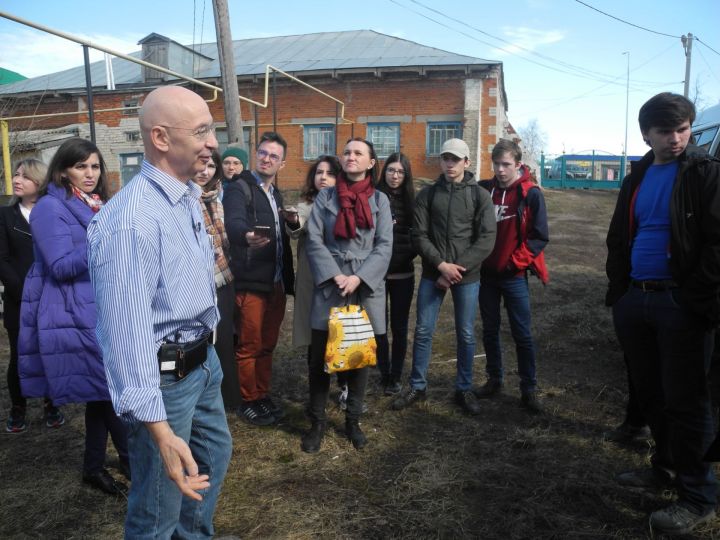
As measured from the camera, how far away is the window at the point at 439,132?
18.2 metres

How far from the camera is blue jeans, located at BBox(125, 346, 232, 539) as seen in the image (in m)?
1.68

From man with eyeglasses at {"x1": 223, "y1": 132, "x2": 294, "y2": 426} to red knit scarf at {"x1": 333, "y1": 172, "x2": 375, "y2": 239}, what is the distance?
0.53 m

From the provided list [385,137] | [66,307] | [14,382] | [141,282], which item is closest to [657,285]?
[141,282]

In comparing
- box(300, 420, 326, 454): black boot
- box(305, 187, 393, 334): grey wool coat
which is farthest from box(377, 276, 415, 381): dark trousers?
box(300, 420, 326, 454): black boot

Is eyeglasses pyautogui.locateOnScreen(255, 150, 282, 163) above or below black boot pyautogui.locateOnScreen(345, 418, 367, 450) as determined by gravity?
above

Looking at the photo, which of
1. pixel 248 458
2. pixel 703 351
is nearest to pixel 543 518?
pixel 703 351

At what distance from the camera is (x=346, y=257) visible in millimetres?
3467

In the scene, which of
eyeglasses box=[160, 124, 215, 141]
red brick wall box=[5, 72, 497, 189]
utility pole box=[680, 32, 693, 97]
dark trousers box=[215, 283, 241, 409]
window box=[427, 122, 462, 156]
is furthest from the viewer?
utility pole box=[680, 32, 693, 97]

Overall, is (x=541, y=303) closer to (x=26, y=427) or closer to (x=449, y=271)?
(x=449, y=271)

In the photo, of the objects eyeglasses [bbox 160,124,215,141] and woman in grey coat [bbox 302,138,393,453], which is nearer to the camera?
eyeglasses [bbox 160,124,215,141]

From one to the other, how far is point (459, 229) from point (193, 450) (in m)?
2.53

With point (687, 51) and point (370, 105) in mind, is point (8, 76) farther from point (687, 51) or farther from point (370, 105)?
point (687, 51)

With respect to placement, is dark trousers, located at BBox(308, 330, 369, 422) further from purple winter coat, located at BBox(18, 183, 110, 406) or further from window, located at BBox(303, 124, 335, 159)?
window, located at BBox(303, 124, 335, 159)

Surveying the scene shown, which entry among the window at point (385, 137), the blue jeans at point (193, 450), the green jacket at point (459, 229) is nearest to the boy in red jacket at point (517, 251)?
the green jacket at point (459, 229)
